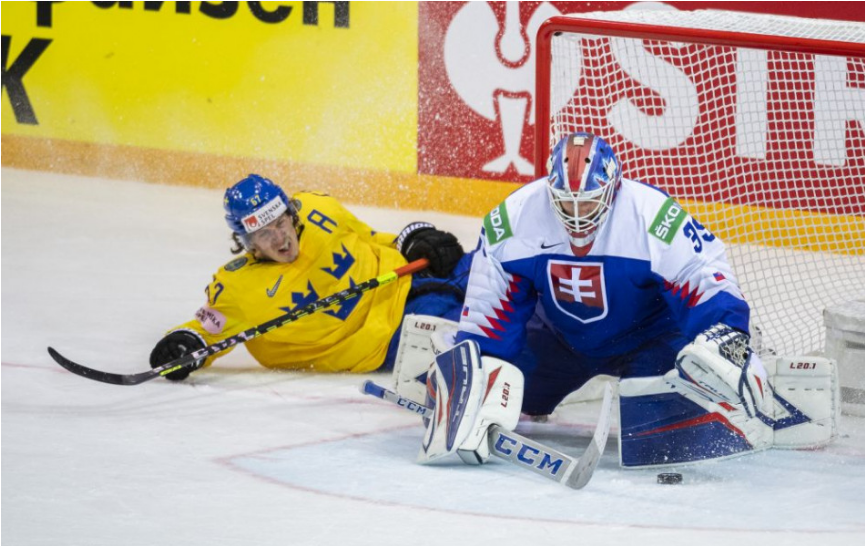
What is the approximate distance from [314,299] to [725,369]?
177 centimetres

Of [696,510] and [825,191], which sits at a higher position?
[825,191]

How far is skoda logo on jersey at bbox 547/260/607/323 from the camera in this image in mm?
3695

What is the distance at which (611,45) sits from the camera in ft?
17.4

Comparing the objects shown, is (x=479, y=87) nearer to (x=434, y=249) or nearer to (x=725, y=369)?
(x=434, y=249)

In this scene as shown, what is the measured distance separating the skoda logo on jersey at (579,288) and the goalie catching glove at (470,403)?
229mm

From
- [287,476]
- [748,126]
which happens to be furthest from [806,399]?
[748,126]

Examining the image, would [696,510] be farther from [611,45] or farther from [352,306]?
[611,45]

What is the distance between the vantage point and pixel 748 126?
219 inches

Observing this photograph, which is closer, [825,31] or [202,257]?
[825,31]

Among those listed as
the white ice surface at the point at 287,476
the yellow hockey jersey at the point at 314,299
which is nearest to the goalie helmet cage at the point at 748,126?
the yellow hockey jersey at the point at 314,299

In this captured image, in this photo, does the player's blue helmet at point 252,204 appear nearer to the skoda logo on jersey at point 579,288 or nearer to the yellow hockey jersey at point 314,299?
the yellow hockey jersey at point 314,299

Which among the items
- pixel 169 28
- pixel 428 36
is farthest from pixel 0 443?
pixel 169 28

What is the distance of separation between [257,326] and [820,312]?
6.15ft

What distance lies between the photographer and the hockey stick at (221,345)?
450 centimetres
